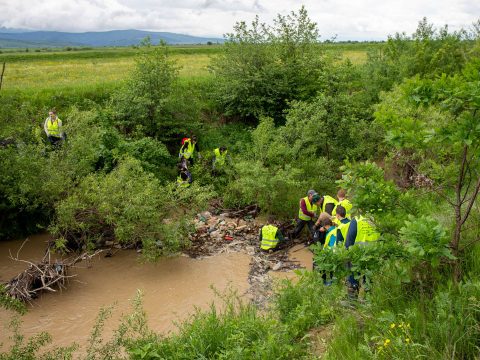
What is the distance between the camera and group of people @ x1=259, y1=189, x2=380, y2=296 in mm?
6793

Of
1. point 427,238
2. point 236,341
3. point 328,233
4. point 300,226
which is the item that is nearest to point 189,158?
point 300,226

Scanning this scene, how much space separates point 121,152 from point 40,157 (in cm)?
332

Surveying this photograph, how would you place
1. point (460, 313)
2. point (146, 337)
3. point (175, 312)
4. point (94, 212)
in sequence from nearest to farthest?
point (460, 313) → point (146, 337) → point (175, 312) → point (94, 212)

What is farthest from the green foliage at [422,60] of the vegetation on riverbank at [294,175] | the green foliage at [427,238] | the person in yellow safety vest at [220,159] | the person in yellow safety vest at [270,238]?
the green foliage at [427,238]

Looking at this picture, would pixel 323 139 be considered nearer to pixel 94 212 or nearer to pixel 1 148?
pixel 94 212

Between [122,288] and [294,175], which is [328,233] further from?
[294,175]

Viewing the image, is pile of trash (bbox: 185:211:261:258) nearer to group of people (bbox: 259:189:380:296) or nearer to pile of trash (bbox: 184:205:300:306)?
pile of trash (bbox: 184:205:300:306)

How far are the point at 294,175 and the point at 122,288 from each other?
20.2ft

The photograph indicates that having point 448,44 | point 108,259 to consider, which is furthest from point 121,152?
point 448,44

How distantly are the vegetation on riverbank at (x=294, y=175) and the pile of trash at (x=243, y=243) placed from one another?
0.61 metres

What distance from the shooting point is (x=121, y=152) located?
46.4 feet

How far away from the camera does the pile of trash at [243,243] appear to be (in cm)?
994

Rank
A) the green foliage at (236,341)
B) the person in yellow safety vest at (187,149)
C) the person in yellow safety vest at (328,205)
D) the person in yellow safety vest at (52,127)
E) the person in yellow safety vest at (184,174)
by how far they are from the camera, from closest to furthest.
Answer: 1. the green foliage at (236,341)
2. the person in yellow safety vest at (328,205)
3. the person in yellow safety vest at (52,127)
4. the person in yellow safety vest at (184,174)
5. the person in yellow safety vest at (187,149)

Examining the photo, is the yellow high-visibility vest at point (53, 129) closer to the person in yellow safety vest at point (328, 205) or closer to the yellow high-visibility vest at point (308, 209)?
the yellow high-visibility vest at point (308, 209)
